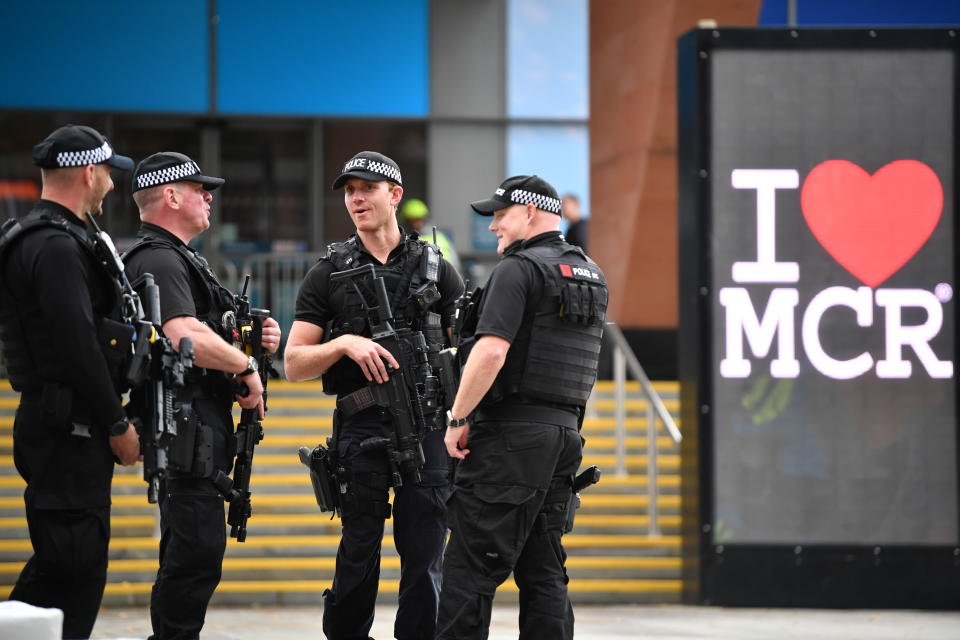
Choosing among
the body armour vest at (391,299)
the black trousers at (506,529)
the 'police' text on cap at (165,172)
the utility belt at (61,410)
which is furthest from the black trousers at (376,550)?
the utility belt at (61,410)

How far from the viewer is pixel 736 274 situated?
27.8ft

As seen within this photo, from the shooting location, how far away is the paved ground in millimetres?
7812

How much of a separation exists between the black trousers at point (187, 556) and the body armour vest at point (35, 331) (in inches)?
29.8

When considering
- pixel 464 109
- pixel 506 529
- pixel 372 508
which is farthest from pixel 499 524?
pixel 464 109

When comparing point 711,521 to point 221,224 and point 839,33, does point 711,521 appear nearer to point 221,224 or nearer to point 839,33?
point 839,33

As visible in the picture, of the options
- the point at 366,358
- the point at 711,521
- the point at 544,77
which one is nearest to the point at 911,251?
the point at 711,521

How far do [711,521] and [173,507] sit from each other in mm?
3993

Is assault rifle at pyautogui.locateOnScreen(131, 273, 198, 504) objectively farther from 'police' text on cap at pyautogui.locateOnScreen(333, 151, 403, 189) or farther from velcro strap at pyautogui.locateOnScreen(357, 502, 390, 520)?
'police' text on cap at pyautogui.locateOnScreen(333, 151, 403, 189)

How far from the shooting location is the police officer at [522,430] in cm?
558

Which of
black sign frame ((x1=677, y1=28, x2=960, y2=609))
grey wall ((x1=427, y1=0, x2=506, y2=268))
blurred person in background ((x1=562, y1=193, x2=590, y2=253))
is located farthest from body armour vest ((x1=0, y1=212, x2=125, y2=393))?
grey wall ((x1=427, y1=0, x2=506, y2=268))

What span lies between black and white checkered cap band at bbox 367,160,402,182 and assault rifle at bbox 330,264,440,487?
0.43 m

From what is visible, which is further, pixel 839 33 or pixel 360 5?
pixel 360 5

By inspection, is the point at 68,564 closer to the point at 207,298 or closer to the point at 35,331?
the point at 35,331

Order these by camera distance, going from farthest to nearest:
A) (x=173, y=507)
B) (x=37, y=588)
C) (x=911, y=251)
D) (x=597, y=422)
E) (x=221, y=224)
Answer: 1. (x=221, y=224)
2. (x=597, y=422)
3. (x=911, y=251)
4. (x=173, y=507)
5. (x=37, y=588)
